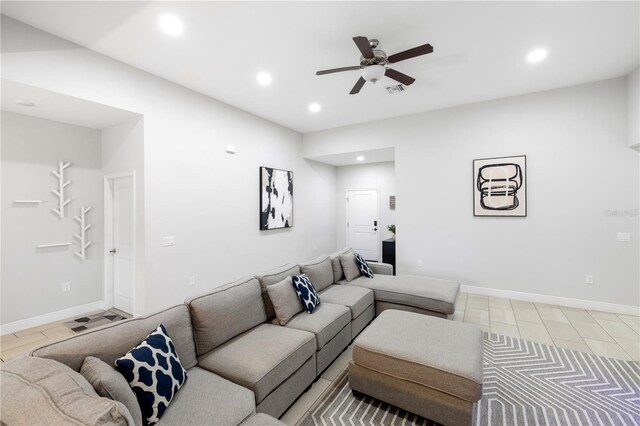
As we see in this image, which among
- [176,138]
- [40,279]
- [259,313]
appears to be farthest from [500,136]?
[40,279]

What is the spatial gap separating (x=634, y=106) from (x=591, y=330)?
2890mm

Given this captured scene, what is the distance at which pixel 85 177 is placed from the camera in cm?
411

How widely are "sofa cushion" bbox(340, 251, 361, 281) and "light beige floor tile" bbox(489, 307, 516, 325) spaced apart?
6.15 feet

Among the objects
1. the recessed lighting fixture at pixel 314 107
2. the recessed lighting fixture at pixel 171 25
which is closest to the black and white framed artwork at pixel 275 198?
the recessed lighting fixture at pixel 314 107

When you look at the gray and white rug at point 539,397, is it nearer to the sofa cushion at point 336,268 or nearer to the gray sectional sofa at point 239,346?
the gray sectional sofa at point 239,346

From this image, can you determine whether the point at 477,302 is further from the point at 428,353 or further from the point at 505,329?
the point at 428,353

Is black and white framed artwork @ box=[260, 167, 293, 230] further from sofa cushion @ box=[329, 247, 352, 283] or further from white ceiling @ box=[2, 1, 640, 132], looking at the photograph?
sofa cushion @ box=[329, 247, 352, 283]

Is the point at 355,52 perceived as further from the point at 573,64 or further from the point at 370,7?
the point at 573,64

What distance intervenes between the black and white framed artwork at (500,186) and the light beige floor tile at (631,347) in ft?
6.19

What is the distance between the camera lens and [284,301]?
102 inches

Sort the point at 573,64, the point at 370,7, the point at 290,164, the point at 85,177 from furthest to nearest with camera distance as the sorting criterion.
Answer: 1. the point at 290,164
2. the point at 85,177
3. the point at 573,64
4. the point at 370,7

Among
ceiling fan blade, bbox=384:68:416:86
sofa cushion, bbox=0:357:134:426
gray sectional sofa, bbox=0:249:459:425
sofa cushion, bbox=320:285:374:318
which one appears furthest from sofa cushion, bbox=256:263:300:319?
ceiling fan blade, bbox=384:68:416:86

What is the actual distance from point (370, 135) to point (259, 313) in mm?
4289

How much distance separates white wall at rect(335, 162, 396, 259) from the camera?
7.14m
